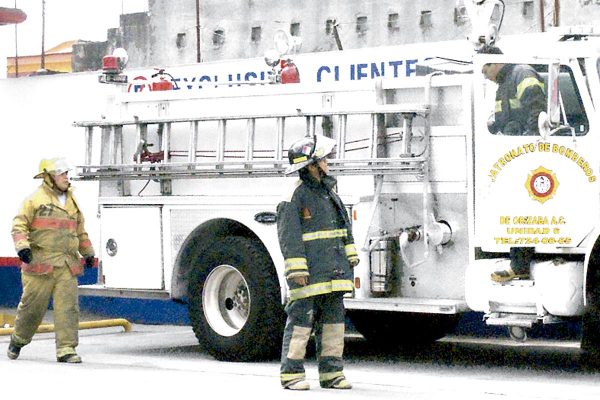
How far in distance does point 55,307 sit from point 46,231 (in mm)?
644

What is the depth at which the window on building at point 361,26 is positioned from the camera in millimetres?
44719

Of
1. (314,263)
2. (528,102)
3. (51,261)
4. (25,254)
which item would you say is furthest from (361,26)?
(314,263)

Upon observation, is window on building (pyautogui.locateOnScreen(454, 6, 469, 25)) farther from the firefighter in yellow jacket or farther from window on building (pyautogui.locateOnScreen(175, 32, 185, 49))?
the firefighter in yellow jacket

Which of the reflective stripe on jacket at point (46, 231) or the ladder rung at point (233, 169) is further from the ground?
the ladder rung at point (233, 169)

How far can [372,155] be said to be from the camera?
38.6ft

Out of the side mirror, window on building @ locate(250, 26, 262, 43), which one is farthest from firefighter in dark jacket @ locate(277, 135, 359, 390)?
window on building @ locate(250, 26, 262, 43)

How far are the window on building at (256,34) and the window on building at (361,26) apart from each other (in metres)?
3.50

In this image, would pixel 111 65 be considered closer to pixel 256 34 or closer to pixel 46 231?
pixel 46 231

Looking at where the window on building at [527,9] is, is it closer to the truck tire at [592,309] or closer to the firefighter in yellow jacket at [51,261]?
the firefighter in yellow jacket at [51,261]

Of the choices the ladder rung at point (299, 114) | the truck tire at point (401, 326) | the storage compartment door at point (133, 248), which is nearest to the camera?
the ladder rung at point (299, 114)

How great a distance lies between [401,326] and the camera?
13.7 meters

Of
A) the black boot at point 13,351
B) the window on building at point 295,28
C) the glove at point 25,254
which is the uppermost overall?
the window on building at point 295,28

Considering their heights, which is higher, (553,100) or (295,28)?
(295,28)

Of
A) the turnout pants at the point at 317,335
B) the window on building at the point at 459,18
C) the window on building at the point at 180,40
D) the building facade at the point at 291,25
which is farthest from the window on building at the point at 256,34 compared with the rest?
the turnout pants at the point at 317,335
